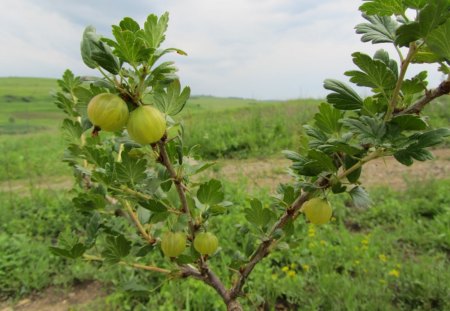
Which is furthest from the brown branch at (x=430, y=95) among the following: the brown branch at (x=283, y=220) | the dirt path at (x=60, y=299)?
the dirt path at (x=60, y=299)

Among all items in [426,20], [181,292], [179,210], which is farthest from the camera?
[181,292]

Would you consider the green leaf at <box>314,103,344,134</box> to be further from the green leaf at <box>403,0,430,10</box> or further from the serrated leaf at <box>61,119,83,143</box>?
the serrated leaf at <box>61,119,83,143</box>

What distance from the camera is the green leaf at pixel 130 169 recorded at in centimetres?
79

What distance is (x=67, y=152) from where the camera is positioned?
1020mm

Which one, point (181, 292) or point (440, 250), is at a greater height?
point (440, 250)

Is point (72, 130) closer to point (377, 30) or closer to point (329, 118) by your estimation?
point (329, 118)

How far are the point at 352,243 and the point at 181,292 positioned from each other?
1.33m

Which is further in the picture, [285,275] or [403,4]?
[285,275]

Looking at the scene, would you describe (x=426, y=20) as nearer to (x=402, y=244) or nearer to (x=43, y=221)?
(x=402, y=244)

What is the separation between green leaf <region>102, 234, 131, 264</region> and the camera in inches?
38.4

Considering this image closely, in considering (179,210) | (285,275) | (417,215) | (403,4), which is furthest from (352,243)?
(403,4)

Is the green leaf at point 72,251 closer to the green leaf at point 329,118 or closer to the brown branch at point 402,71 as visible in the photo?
the green leaf at point 329,118

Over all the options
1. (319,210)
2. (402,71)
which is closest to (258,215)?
(319,210)

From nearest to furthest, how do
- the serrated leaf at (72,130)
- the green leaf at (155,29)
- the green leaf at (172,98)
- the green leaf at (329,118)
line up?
1. the green leaf at (155,29)
2. the green leaf at (172,98)
3. the green leaf at (329,118)
4. the serrated leaf at (72,130)
